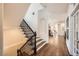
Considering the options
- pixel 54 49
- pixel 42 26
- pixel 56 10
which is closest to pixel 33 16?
pixel 42 26

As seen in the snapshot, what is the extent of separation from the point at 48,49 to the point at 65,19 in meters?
0.48

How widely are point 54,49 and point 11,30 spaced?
65 cm

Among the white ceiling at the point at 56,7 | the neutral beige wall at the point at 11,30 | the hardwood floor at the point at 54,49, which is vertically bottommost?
the hardwood floor at the point at 54,49

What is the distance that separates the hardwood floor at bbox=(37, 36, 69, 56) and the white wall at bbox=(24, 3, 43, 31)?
11.9 inches

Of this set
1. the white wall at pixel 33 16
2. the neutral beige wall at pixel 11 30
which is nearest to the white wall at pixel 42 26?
the white wall at pixel 33 16

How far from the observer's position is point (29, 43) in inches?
74.2

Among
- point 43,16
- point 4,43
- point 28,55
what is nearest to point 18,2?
point 43,16

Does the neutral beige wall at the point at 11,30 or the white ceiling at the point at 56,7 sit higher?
the white ceiling at the point at 56,7

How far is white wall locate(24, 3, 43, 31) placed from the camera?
1.84 m

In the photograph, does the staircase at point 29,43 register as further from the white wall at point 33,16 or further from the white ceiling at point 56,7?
the white ceiling at point 56,7

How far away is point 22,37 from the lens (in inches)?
73.0

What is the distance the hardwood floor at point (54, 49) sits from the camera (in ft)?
5.99

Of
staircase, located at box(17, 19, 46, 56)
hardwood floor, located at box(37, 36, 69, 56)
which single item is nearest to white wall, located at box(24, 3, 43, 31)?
staircase, located at box(17, 19, 46, 56)

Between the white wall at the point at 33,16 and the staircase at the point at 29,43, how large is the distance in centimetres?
5
